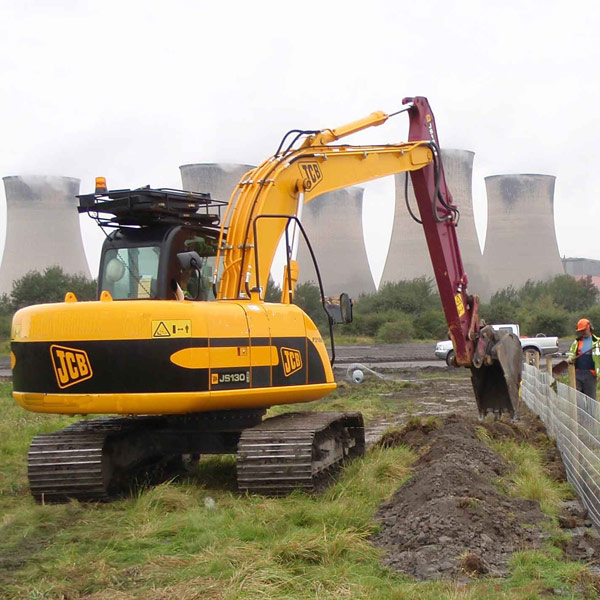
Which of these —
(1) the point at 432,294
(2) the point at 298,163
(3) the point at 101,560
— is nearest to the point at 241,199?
(2) the point at 298,163

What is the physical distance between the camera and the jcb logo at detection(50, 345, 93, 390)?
7.49 m

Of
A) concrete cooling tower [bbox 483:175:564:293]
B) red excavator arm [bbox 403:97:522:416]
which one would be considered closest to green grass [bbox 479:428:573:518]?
red excavator arm [bbox 403:97:522:416]

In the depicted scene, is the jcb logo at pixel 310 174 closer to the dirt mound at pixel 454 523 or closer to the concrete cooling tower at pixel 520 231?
the dirt mound at pixel 454 523

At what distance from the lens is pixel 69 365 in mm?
7543

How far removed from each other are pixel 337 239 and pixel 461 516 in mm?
44992

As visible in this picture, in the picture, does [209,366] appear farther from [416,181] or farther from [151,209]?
[416,181]

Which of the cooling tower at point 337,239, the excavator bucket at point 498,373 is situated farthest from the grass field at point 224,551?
the cooling tower at point 337,239

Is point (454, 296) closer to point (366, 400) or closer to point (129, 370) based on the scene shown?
point (129, 370)

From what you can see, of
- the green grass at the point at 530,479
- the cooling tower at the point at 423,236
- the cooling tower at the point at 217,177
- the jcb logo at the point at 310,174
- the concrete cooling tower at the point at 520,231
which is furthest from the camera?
the concrete cooling tower at the point at 520,231

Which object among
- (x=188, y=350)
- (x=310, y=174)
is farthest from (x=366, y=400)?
(x=188, y=350)

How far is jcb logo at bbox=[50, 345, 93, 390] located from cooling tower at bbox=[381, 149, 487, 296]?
39.8 m

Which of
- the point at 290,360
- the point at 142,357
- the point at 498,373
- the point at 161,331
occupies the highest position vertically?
the point at 161,331

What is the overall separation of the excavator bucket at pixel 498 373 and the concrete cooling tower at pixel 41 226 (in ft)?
111

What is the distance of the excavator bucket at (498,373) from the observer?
1122 cm
